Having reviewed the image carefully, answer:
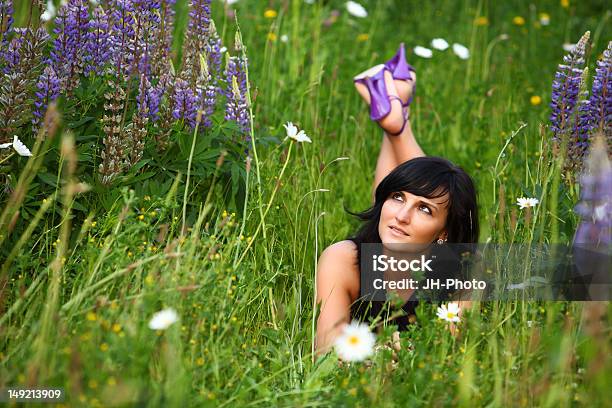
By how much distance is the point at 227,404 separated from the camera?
7.46ft

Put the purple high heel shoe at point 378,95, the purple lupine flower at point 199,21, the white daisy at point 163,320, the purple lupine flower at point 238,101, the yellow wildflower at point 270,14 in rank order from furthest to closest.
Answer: the yellow wildflower at point 270,14 < the purple high heel shoe at point 378,95 < the purple lupine flower at point 238,101 < the purple lupine flower at point 199,21 < the white daisy at point 163,320

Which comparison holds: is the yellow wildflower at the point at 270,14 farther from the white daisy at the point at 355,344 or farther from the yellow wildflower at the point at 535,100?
the white daisy at the point at 355,344

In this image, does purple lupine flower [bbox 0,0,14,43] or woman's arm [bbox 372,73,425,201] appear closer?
purple lupine flower [bbox 0,0,14,43]

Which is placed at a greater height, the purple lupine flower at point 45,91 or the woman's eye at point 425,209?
the purple lupine flower at point 45,91

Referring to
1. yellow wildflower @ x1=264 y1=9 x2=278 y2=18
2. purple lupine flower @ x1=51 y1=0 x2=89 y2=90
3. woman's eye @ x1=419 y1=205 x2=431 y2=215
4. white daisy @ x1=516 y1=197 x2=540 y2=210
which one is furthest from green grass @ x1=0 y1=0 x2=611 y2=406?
purple lupine flower @ x1=51 y1=0 x2=89 y2=90

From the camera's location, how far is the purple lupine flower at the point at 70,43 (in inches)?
118

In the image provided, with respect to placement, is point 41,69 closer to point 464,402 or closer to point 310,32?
point 464,402

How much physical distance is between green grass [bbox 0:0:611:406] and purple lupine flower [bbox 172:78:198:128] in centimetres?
31

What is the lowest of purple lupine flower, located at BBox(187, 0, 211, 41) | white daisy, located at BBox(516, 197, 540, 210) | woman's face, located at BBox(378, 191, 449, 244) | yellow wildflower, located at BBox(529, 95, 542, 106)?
woman's face, located at BBox(378, 191, 449, 244)

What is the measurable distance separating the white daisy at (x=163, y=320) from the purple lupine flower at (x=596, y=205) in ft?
3.56

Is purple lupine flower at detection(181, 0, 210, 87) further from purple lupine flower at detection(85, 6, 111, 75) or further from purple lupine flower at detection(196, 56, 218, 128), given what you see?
purple lupine flower at detection(85, 6, 111, 75)

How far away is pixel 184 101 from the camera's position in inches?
123

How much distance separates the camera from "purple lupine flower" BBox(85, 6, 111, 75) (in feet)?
10.1

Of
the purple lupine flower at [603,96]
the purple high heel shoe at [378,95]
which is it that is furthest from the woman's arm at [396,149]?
the purple lupine flower at [603,96]
